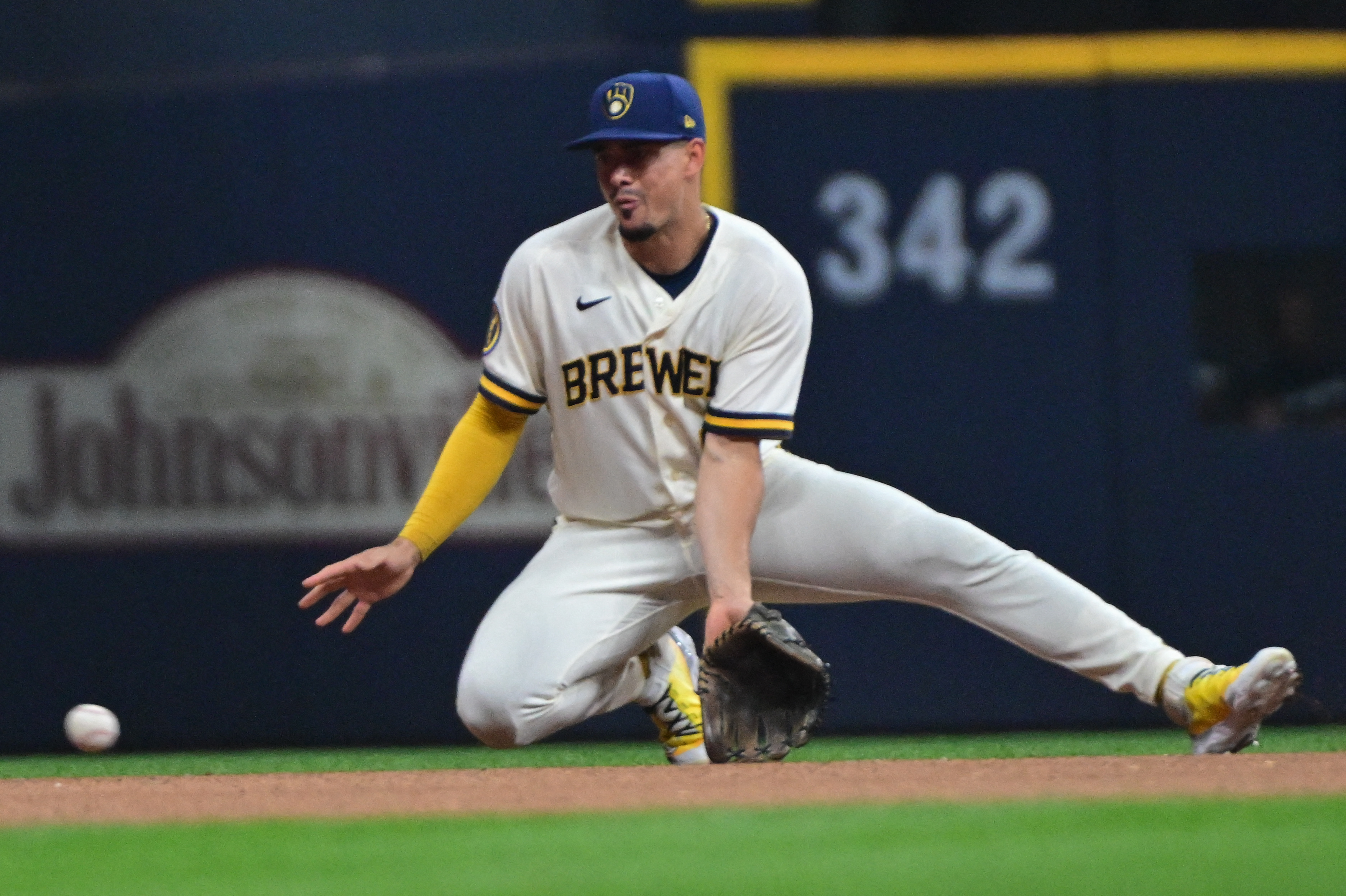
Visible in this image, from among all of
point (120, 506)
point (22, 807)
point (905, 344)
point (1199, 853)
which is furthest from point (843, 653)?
point (1199, 853)

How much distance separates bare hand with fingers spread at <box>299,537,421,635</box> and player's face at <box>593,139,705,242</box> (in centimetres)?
77

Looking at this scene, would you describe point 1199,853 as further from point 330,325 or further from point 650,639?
point 330,325

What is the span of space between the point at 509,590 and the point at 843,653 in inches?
69.0

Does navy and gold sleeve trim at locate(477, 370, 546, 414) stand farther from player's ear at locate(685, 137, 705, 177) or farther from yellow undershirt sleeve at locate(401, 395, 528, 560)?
player's ear at locate(685, 137, 705, 177)

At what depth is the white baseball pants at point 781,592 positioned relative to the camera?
3936 millimetres

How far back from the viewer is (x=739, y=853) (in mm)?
2672

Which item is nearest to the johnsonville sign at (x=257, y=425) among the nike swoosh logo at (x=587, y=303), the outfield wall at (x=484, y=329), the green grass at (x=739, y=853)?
the outfield wall at (x=484, y=329)

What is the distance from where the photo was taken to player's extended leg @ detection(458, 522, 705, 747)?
3.95 metres

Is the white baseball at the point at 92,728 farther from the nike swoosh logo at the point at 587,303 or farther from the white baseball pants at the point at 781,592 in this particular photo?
the nike swoosh logo at the point at 587,303

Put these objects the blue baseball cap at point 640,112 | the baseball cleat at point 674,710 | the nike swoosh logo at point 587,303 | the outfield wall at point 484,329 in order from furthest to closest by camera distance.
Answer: the outfield wall at point 484,329 < the baseball cleat at point 674,710 < the nike swoosh logo at point 587,303 < the blue baseball cap at point 640,112

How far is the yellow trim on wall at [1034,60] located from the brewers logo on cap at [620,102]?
178 centimetres

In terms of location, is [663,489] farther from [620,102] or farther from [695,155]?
[620,102]

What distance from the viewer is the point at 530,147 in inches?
221

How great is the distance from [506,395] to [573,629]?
0.50 meters
